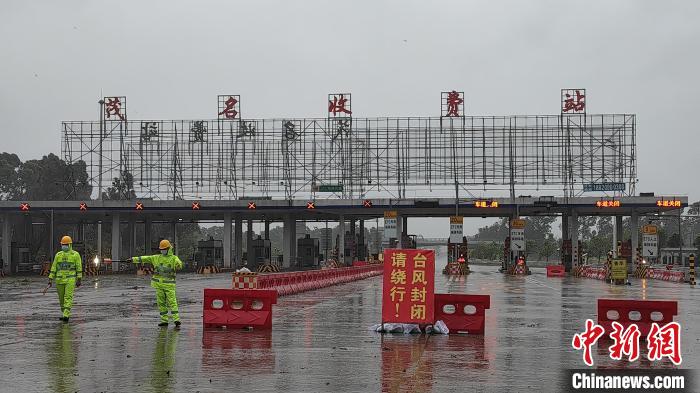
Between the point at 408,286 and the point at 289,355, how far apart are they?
3.51 meters

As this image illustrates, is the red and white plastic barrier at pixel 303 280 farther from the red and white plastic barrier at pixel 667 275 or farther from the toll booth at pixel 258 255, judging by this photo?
the toll booth at pixel 258 255

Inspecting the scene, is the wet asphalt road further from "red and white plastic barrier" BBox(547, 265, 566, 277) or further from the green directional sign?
the green directional sign

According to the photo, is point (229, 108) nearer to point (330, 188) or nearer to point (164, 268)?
point (330, 188)

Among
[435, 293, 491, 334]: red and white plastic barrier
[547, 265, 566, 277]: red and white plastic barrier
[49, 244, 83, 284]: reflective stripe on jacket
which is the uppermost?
[49, 244, 83, 284]: reflective stripe on jacket

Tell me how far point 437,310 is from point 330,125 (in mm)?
62738

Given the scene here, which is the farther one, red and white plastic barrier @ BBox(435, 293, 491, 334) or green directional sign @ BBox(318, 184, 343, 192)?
green directional sign @ BBox(318, 184, 343, 192)

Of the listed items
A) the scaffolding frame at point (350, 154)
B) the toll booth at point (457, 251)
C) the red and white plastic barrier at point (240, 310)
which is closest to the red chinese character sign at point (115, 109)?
the scaffolding frame at point (350, 154)

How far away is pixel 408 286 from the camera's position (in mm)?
15961

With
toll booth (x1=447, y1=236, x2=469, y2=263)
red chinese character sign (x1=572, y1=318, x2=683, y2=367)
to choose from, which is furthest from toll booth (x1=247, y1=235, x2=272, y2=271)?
red chinese character sign (x1=572, y1=318, x2=683, y2=367)

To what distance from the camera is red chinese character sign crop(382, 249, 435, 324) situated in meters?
16.0

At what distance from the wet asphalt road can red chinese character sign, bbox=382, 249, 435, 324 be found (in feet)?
1.43

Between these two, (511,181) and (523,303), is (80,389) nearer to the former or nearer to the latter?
(523,303)

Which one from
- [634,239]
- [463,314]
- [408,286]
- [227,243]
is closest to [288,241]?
[227,243]

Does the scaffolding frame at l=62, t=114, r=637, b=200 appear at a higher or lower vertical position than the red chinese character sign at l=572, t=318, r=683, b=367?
higher
